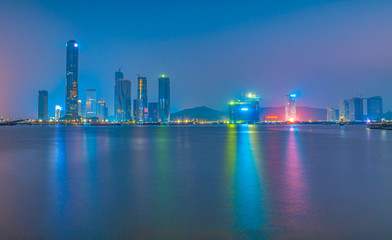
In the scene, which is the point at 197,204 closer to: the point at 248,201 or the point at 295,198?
the point at 248,201

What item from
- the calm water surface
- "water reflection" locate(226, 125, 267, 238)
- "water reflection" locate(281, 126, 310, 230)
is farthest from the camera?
"water reflection" locate(281, 126, 310, 230)

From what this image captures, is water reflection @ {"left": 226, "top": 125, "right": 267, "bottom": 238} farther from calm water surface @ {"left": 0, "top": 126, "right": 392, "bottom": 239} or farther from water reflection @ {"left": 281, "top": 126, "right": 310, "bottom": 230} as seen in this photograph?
water reflection @ {"left": 281, "top": 126, "right": 310, "bottom": 230}

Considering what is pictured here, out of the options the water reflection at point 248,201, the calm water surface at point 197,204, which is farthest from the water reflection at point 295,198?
the water reflection at point 248,201

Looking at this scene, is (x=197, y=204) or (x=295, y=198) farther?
(x=295, y=198)

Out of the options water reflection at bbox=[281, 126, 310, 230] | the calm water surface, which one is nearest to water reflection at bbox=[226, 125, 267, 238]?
the calm water surface

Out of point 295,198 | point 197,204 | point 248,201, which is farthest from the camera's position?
point 295,198

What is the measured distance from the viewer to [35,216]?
28.7 feet

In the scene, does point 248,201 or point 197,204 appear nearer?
point 197,204

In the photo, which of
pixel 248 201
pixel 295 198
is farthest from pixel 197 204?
pixel 295 198

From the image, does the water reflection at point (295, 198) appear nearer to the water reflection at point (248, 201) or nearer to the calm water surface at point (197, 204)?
the calm water surface at point (197, 204)

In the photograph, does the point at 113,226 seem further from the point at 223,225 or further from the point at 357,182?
the point at 357,182

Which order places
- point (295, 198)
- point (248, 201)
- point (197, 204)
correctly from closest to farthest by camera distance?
1. point (197, 204)
2. point (248, 201)
3. point (295, 198)

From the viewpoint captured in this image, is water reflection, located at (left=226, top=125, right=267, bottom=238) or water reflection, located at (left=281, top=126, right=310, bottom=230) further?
water reflection, located at (left=281, top=126, right=310, bottom=230)

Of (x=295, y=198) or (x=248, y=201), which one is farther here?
(x=295, y=198)
